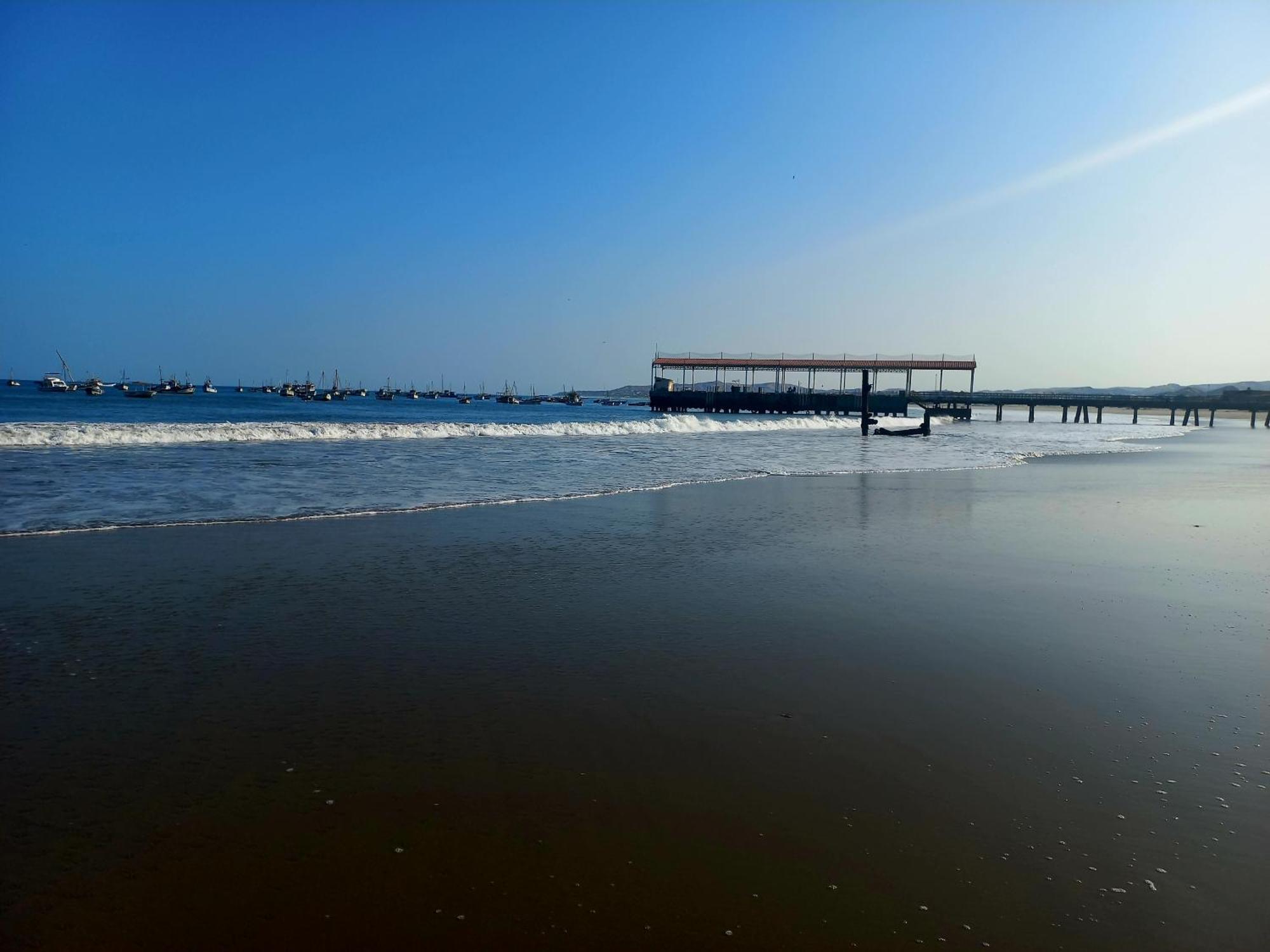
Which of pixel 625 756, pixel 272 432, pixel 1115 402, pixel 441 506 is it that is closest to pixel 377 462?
pixel 441 506

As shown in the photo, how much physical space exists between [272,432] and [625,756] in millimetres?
32872

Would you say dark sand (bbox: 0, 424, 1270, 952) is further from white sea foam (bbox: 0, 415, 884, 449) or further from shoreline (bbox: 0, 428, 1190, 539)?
white sea foam (bbox: 0, 415, 884, 449)

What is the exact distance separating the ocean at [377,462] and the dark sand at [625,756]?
170 inches

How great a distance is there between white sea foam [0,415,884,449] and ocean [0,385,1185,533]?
4.2 inches

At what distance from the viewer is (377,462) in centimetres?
2183

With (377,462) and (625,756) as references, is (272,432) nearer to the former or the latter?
(377,462)

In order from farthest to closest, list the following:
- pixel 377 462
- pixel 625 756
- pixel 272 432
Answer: pixel 272 432, pixel 377 462, pixel 625 756

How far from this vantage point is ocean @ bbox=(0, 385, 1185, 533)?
12984mm

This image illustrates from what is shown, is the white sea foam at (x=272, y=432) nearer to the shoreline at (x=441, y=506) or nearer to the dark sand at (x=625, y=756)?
the shoreline at (x=441, y=506)

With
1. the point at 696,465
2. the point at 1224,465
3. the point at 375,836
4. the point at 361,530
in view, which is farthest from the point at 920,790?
→ the point at 1224,465

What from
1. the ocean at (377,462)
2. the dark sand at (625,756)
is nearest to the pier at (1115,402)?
the ocean at (377,462)

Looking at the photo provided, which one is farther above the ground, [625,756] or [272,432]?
[272,432]

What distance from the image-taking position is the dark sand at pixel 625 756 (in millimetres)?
2881

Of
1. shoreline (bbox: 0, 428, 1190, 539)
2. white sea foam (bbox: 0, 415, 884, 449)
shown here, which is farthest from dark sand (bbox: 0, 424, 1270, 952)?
white sea foam (bbox: 0, 415, 884, 449)
